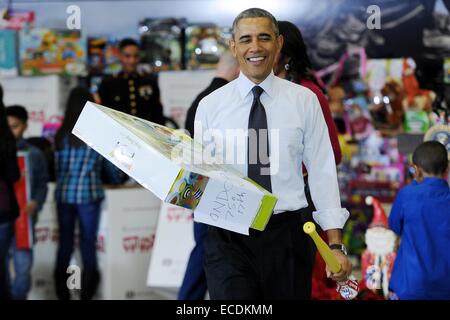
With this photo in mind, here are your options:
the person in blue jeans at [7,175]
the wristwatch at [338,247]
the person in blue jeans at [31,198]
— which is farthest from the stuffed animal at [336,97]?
the wristwatch at [338,247]

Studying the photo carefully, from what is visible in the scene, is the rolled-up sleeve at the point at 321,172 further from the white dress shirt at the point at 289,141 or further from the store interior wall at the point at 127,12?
the store interior wall at the point at 127,12

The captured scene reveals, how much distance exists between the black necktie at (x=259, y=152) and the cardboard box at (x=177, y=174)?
0.26ft

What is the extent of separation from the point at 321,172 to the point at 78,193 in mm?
2347

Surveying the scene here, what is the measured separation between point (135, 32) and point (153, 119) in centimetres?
71

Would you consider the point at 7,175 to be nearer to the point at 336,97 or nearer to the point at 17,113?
the point at 17,113

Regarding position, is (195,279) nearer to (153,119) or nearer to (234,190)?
(153,119)

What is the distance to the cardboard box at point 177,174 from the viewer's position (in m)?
2.65

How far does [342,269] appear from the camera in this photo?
9.18 ft

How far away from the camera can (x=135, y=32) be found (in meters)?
5.71

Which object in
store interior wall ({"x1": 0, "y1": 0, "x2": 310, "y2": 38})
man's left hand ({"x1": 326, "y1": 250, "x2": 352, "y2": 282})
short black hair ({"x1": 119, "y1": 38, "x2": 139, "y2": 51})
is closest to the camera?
man's left hand ({"x1": 326, "y1": 250, "x2": 352, "y2": 282})

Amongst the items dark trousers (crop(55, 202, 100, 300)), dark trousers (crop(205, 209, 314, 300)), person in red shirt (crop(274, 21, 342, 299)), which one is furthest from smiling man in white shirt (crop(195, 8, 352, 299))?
dark trousers (crop(55, 202, 100, 300))

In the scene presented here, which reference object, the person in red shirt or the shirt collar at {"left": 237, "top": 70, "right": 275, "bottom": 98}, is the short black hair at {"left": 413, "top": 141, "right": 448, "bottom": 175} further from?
the shirt collar at {"left": 237, "top": 70, "right": 275, "bottom": 98}

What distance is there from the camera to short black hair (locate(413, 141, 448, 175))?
12.9 ft

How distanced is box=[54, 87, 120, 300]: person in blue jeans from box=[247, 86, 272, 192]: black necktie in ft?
7.04
